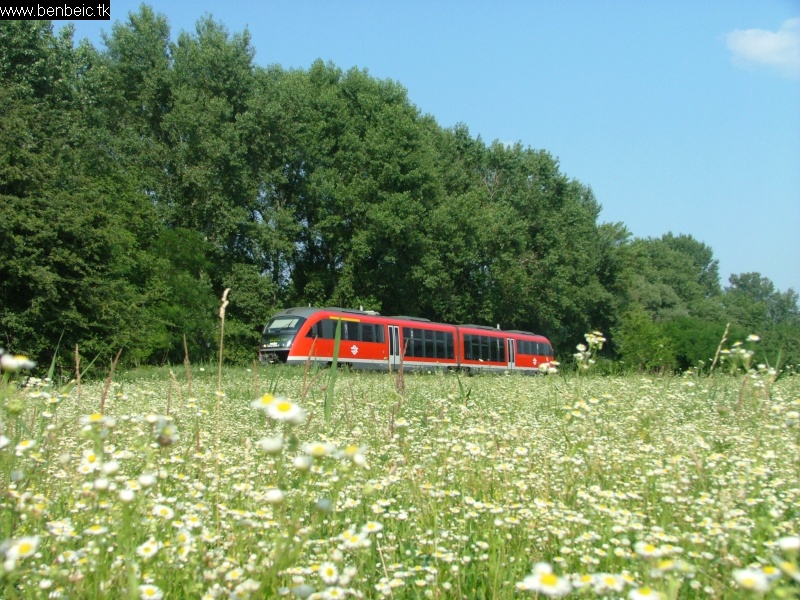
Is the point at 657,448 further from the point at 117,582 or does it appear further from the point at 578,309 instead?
the point at 578,309

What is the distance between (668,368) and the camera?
10148mm

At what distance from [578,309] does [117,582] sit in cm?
4906

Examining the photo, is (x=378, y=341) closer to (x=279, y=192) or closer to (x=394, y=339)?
(x=394, y=339)

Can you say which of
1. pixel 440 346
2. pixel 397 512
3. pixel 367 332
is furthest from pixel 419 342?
pixel 397 512

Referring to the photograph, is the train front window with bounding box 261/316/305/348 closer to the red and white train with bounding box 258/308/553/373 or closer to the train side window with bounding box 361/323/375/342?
the red and white train with bounding box 258/308/553/373

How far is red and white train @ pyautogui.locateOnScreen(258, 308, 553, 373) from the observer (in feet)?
85.6

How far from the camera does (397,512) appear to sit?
2975 millimetres

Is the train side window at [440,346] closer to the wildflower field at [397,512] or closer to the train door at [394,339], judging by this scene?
the train door at [394,339]

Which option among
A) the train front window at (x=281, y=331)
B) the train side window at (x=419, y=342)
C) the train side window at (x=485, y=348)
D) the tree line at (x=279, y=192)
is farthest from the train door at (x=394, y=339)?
the tree line at (x=279, y=192)

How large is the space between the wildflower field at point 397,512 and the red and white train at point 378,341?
726 inches

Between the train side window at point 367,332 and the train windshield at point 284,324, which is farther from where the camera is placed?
the train side window at point 367,332

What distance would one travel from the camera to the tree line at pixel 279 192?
3052cm

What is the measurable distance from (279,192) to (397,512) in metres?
38.1

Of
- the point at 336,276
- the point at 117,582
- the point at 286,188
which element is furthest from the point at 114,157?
the point at 117,582
